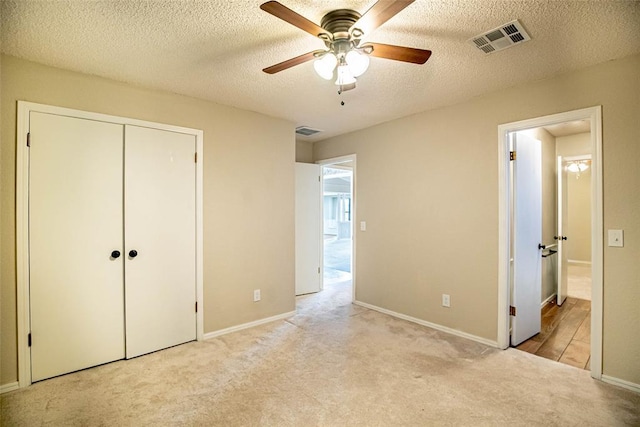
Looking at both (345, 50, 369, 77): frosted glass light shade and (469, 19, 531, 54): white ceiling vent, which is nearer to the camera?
(345, 50, 369, 77): frosted glass light shade

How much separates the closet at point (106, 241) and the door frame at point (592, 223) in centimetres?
294

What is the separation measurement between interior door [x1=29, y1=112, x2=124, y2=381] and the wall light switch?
388 centimetres

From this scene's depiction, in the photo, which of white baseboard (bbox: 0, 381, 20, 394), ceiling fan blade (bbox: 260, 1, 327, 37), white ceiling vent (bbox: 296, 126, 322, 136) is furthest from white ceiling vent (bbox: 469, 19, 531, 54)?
white baseboard (bbox: 0, 381, 20, 394)

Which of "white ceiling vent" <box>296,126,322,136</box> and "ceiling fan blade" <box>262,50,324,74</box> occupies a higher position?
"white ceiling vent" <box>296,126,322,136</box>

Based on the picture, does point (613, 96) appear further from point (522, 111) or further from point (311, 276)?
point (311, 276)

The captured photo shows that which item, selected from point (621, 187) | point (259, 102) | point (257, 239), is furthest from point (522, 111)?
point (257, 239)

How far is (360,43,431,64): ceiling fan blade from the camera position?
62.9 inches

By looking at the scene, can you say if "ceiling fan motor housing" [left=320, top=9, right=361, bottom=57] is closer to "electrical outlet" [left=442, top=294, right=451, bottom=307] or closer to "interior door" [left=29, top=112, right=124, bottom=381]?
"interior door" [left=29, top=112, right=124, bottom=381]

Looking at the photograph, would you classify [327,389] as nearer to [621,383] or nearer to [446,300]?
[446,300]

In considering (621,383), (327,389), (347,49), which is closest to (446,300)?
(621,383)

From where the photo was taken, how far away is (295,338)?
3094 millimetres

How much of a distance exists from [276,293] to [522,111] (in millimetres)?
3120

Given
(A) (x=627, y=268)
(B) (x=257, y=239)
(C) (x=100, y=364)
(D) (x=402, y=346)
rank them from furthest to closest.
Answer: (B) (x=257, y=239), (D) (x=402, y=346), (C) (x=100, y=364), (A) (x=627, y=268)

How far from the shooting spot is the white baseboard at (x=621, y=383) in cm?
216
